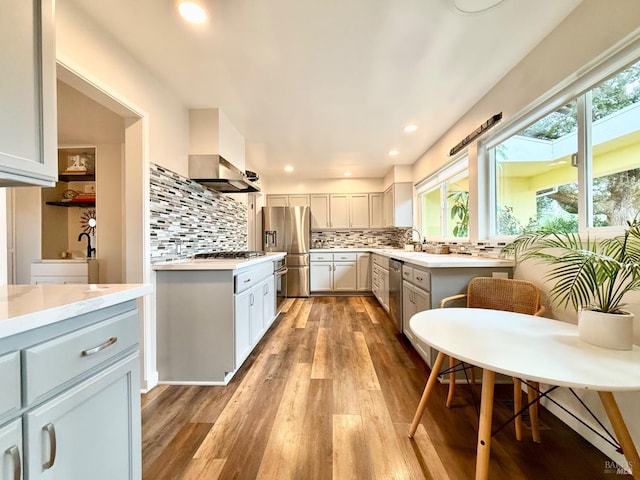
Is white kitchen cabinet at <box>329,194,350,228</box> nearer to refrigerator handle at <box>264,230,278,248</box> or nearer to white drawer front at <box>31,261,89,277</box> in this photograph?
refrigerator handle at <box>264,230,278,248</box>

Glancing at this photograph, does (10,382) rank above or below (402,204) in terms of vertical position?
below

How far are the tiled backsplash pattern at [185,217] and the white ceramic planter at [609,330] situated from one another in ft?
8.03

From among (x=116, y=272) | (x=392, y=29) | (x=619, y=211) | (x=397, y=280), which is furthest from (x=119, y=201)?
(x=619, y=211)

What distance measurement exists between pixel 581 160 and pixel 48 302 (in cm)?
247

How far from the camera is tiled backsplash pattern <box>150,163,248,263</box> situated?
196cm

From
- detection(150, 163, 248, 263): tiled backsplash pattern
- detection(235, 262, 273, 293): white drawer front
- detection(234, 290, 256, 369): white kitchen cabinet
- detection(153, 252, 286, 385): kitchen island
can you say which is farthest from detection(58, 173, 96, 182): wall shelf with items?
detection(234, 290, 256, 369): white kitchen cabinet

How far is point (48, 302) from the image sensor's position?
0.69 meters

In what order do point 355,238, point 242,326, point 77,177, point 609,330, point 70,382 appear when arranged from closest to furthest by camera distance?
point 70,382 < point 609,330 < point 242,326 < point 77,177 < point 355,238

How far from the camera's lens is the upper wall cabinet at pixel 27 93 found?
75 centimetres

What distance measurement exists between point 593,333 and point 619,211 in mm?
788

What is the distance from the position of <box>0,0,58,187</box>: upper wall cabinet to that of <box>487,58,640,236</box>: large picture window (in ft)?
8.05

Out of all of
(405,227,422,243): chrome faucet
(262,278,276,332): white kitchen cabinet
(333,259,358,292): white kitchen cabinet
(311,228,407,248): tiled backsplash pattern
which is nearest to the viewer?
(262,278,276,332): white kitchen cabinet

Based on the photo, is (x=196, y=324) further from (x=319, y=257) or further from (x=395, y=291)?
(x=319, y=257)

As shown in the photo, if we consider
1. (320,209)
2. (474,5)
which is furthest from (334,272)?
(474,5)
